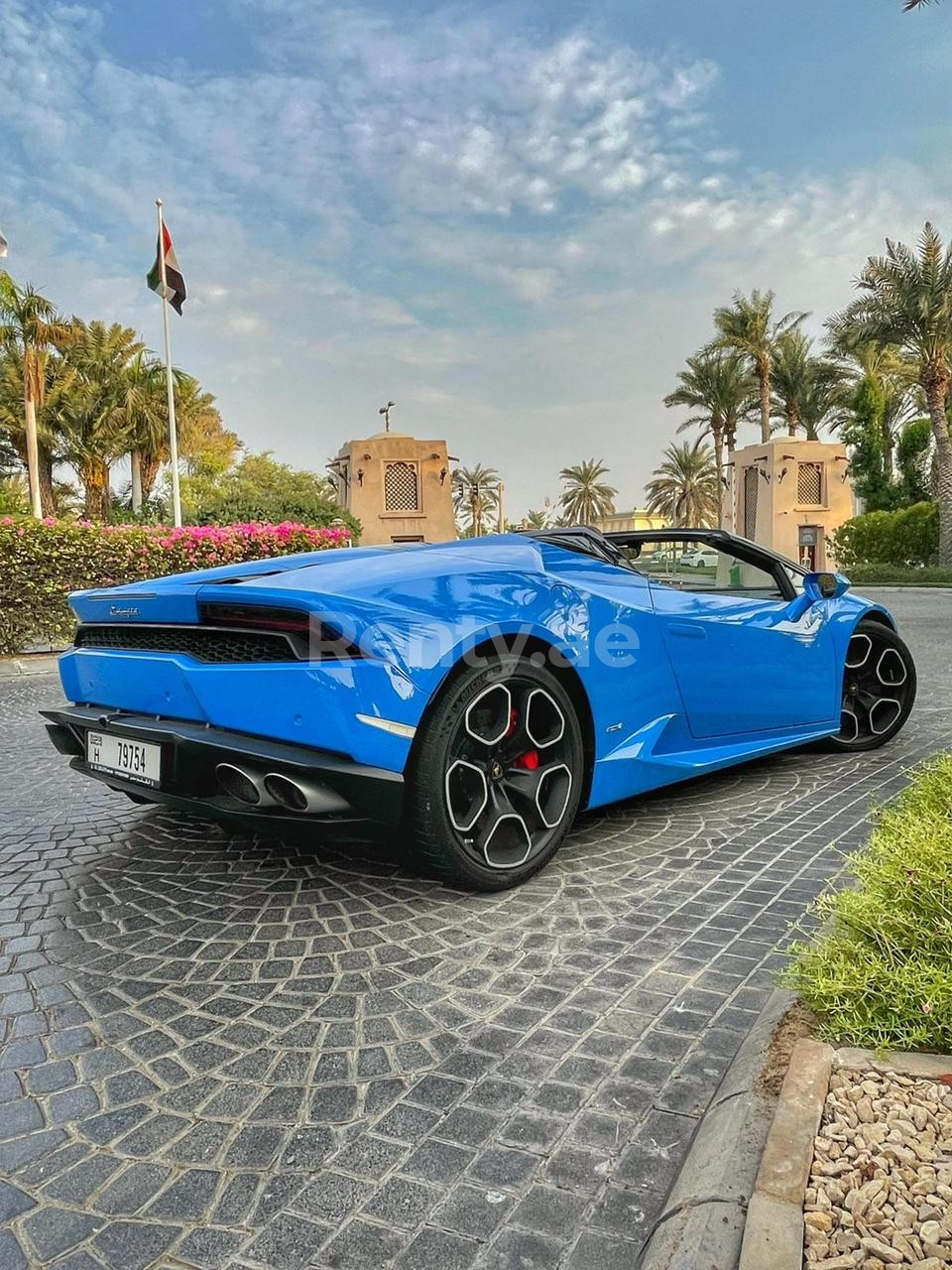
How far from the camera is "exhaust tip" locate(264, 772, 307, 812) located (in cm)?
229

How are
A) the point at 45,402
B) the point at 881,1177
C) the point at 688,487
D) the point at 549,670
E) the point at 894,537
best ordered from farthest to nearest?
the point at 688,487, the point at 45,402, the point at 894,537, the point at 549,670, the point at 881,1177

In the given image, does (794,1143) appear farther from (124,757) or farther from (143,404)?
(143,404)

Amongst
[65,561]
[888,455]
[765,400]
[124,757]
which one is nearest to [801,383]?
[765,400]

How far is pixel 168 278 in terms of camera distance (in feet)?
65.0

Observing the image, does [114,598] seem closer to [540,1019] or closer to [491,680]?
[491,680]

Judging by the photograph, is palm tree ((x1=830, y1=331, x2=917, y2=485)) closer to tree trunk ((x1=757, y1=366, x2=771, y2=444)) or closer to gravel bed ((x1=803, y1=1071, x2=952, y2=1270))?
tree trunk ((x1=757, y1=366, x2=771, y2=444))

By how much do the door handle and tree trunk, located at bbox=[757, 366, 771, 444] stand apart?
40.1m

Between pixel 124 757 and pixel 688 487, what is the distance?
195 feet

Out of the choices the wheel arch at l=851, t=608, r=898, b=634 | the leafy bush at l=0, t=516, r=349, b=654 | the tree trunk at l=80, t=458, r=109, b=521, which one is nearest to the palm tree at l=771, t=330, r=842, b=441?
the tree trunk at l=80, t=458, r=109, b=521

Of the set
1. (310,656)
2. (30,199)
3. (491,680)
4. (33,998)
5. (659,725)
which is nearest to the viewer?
(33,998)

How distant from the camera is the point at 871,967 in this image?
66.7 inches

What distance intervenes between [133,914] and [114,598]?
1.07 m

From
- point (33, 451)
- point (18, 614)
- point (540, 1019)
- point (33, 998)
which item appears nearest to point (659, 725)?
point (540, 1019)

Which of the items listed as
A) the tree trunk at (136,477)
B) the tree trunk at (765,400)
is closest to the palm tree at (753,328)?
the tree trunk at (765,400)
